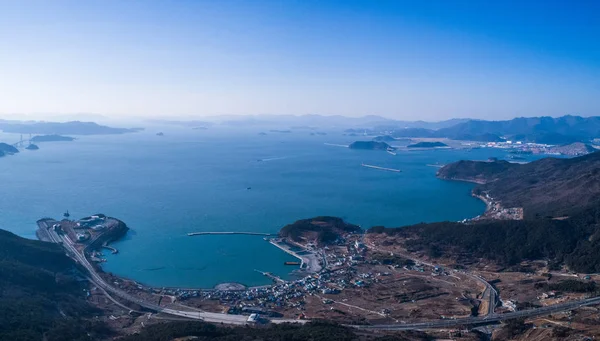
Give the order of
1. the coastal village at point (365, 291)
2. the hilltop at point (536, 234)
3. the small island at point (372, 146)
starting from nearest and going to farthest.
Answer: the coastal village at point (365, 291), the hilltop at point (536, 234), the small island at point (372, 146)

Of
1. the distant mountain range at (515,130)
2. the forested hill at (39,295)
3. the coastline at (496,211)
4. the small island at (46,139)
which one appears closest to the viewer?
the forested hill at (39,295)

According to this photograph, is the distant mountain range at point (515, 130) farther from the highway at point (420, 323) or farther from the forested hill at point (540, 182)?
the highway at point (420, 323)

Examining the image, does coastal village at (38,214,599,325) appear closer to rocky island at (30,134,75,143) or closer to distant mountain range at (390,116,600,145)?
rocky island at (30,134,75,143)

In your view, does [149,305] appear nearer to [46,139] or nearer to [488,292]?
[488,292]

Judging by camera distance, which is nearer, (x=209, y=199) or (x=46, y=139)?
(x=209, y=199)

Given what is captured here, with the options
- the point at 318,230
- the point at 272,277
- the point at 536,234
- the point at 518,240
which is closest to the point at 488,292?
the point at 518,240

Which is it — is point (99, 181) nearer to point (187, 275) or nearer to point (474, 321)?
point (187, 275)

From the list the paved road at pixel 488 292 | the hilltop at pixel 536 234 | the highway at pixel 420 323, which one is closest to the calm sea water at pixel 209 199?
the highway at pixel 420 323
